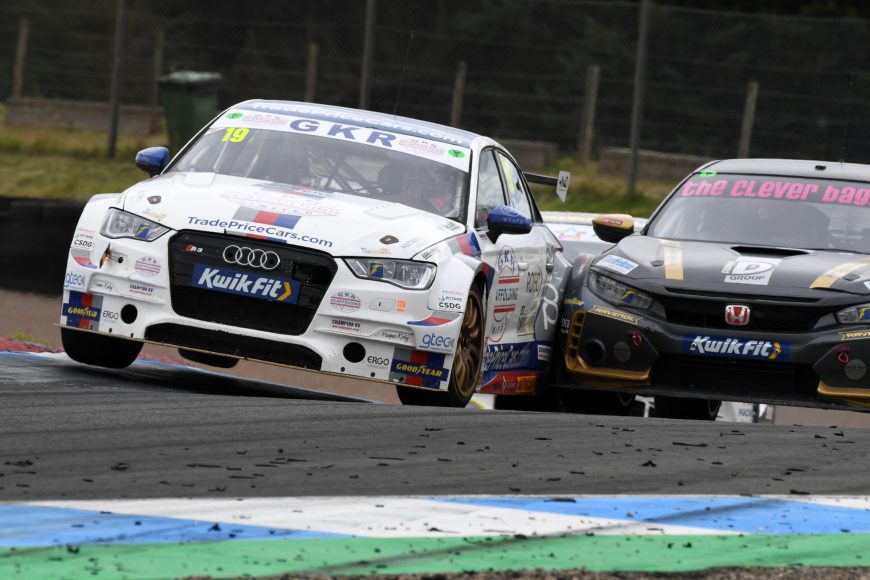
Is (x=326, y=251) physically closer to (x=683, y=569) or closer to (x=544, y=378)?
(x=544, y=378)

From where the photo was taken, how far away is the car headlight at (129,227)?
25.6 ft

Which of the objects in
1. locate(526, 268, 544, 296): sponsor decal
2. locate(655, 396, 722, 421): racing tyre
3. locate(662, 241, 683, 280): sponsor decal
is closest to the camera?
locate(662, 241, 683, 280): sponsor decal

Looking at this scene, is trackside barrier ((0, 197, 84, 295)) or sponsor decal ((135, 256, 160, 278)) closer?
sponsor decal ((135, 256, 160, 278))

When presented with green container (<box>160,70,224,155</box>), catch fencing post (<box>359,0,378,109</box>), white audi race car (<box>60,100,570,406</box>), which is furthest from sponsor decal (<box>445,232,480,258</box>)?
green container (<box>160,70,224,155</box>)

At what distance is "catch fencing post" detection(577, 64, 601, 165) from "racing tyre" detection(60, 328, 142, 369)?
11.4 meters

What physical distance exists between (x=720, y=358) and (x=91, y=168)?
13.2 m

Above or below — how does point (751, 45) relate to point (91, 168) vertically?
above

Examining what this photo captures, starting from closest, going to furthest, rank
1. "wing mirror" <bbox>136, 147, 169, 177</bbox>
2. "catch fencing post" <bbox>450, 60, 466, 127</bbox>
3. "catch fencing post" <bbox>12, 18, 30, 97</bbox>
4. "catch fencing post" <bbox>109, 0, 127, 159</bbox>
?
"wing mirror" <bbox>136, 147, 169, 177</bbox> → "catch fencing post" <bbox>109, 0, 127, 159</bbox> → "catch fencing post" <bbox>450, 60, 466, 127</bbox> → "catch fencing post" <bbox>12, 18, 30, 97</bbox>

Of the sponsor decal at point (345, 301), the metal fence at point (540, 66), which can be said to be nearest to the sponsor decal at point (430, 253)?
the sponsor decal at point (345, 301)

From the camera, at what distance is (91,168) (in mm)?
20266

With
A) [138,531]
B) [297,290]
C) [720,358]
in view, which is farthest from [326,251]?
[138,531]

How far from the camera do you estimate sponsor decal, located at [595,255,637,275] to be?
29.4ft

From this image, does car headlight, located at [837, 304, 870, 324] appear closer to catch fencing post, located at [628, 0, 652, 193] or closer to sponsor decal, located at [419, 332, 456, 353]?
sponsor decal, located at [419, 332, 456, 353]

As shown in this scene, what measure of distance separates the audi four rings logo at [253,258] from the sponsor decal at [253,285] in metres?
0.05
